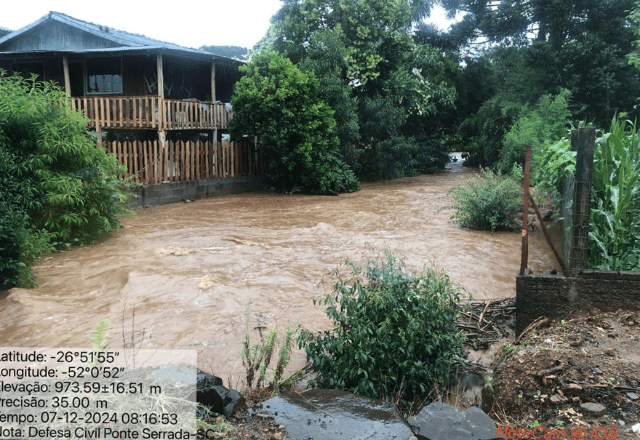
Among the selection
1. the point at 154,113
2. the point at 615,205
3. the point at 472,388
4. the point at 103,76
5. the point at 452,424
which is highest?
the point at 103,76

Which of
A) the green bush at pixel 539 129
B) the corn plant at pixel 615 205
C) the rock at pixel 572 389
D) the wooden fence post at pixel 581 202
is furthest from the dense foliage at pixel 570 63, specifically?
the rock at pixel 572 389

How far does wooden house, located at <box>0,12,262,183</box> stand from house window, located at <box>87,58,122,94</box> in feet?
0.12

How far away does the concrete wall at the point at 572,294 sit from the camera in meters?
4.96

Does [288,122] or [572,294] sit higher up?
[288,122]

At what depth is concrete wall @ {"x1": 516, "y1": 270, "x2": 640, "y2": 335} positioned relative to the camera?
496 cm

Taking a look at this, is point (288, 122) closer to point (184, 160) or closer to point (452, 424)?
point (184, 160)

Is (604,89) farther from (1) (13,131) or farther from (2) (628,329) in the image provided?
(1) (13,131)

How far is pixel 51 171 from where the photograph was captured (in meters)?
9.27

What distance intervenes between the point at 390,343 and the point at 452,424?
1.13m

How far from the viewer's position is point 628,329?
460 cm

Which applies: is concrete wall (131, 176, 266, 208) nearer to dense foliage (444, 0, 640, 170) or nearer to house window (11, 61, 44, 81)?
dense foliage (444, 0, 640, 170)

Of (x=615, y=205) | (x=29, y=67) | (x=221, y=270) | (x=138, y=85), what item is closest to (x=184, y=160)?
(x=138, y=85)

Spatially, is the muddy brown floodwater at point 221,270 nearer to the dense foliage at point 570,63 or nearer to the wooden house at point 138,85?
the wooden house at point 138,85

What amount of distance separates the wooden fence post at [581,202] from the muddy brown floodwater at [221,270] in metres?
1.94
